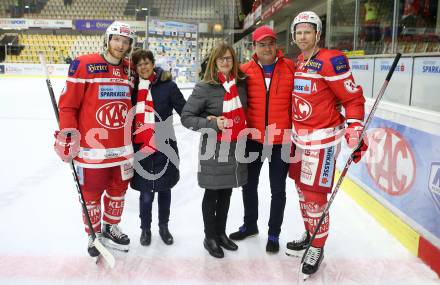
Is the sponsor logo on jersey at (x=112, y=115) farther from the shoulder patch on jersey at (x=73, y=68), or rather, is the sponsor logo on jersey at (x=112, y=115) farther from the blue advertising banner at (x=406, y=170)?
the blue advertising banner at (x=406, y=170)

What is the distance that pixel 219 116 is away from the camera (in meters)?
2.15

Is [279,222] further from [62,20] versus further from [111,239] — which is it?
[62,20]

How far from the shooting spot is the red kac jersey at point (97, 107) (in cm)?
204

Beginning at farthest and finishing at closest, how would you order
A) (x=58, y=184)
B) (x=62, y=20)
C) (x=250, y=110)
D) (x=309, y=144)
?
(x=62, y=20)
(x=58, y=184)
(x=250, y=110)
(x=309, y=144)

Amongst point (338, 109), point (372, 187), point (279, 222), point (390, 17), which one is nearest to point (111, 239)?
point (279, 222)

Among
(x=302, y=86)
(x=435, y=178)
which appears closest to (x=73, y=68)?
(x=302, y=86)

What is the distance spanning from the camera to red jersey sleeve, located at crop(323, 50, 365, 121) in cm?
196

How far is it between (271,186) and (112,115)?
0.91 m

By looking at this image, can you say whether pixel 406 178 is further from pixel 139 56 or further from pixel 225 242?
pixel 139 56

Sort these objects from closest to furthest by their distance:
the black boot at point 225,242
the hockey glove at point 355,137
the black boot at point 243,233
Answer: the hockey glove at point 355,137 < the black boot at point 225,242 < the black boot at point 243,233

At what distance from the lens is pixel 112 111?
83.3 inches

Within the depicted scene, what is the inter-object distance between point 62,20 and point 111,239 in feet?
54.5

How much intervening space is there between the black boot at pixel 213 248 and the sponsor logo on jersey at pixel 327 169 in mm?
654

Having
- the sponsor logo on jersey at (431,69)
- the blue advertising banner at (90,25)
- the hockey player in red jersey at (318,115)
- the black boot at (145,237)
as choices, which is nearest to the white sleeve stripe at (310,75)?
the hockey player in red jersey at (318,115)
